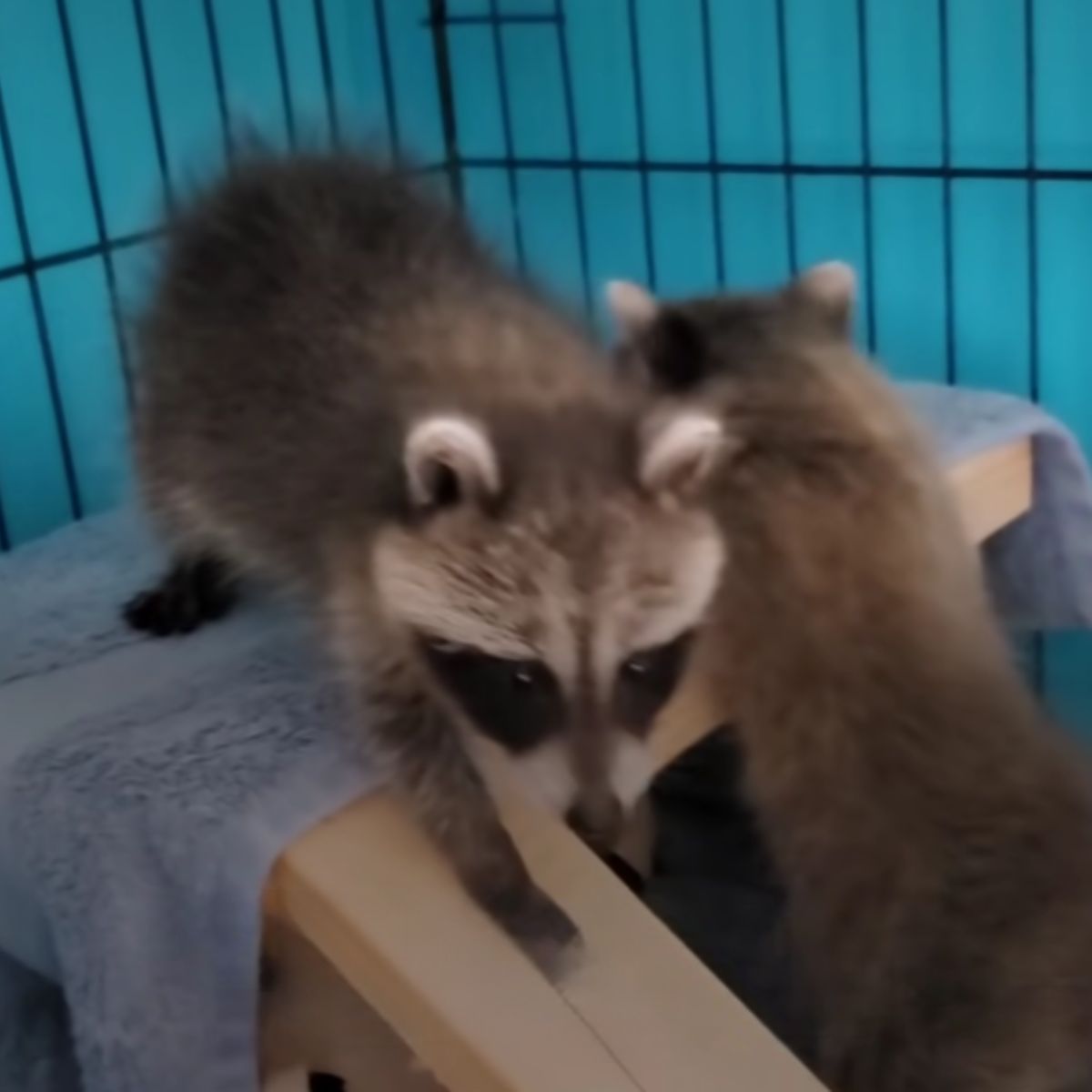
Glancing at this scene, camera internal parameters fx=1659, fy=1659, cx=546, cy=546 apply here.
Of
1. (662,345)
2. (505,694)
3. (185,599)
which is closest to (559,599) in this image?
(505,694)

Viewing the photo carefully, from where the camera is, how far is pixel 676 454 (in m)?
1.18

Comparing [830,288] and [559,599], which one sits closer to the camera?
[559,599]

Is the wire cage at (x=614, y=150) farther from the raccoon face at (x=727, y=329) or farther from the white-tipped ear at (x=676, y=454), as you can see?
the white-tipped ear at (x=676, y=454)

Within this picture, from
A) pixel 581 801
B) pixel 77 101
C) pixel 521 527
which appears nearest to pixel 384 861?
pixel 581 801

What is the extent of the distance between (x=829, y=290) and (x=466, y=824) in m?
0.64

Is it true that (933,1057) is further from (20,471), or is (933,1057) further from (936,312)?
(20,471)

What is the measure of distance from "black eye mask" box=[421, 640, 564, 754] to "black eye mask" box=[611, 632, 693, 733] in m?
0.05

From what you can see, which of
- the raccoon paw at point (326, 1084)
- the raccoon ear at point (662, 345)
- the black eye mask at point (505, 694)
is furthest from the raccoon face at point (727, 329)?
the raccoon paw at point (326, 1084)

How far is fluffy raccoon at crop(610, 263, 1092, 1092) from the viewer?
3.92 ft

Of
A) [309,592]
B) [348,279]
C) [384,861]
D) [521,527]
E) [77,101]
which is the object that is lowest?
[384,861]

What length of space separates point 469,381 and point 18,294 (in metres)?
0.98

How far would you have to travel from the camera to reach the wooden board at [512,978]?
3.67 ft

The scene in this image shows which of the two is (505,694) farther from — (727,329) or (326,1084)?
(326,1084)

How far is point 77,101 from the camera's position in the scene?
208 centimetres
